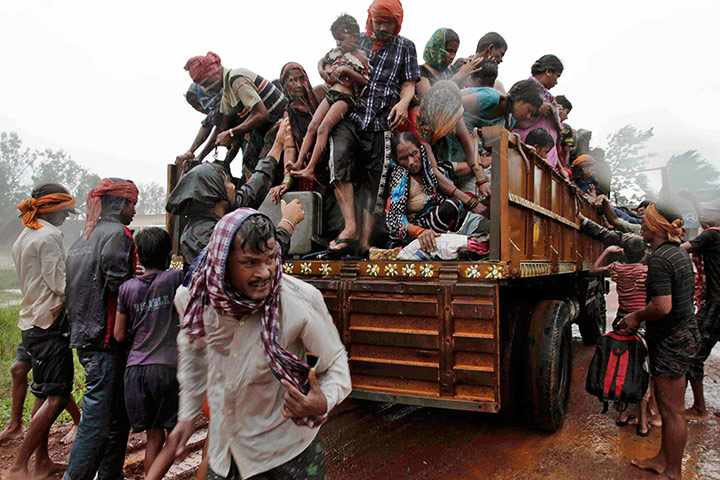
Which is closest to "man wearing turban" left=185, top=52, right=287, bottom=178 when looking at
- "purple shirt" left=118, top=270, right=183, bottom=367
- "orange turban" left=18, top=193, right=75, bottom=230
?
"orange turban" left=18, top=193, right=75, bottom=230

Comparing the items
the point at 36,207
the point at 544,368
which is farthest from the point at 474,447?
the point at 36,207

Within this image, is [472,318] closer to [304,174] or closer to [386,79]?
[304,174]

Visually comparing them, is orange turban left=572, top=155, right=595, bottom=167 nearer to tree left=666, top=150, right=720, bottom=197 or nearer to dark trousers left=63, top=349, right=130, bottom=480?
tree left=666, top=150, right=720, bottom=197

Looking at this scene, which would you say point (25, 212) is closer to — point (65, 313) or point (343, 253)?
point (65, 313)

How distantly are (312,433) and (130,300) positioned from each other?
156 centimetres

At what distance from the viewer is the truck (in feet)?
8.48

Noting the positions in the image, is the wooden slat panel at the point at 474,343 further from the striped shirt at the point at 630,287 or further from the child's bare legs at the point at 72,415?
the child's bare legs at the point at 72,415

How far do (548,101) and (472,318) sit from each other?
3717 millimetres

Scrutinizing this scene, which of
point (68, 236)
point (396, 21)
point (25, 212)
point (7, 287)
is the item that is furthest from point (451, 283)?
point (68, 236)

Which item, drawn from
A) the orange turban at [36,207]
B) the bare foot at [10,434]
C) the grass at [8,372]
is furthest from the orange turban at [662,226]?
the grass at [8,372]

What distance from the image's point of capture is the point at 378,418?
4094 mm

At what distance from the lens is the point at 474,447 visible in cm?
343

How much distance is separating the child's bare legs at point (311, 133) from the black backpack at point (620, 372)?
286cm

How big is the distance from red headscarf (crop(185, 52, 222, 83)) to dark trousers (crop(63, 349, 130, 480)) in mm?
2966
